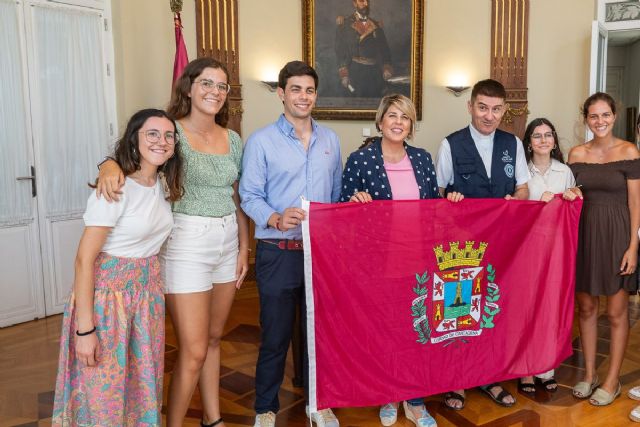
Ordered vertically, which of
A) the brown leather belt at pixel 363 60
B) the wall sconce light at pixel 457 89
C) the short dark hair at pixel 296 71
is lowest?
the short dark hair at pixel 296 71

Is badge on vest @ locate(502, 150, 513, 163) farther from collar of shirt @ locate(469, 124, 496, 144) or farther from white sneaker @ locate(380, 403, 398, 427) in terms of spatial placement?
white sneaker @ locate(380, 403, 398, 427)

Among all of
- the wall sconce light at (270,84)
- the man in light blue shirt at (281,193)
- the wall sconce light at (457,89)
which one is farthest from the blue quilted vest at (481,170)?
the wall sconce light at (270,84)

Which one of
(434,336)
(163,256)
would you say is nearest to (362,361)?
(434,336)

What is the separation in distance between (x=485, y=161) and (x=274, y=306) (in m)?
1.37

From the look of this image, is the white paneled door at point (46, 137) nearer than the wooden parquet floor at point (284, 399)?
No

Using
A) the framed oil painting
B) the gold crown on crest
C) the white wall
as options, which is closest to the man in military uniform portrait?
the framed oil painting

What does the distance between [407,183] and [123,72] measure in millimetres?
3684

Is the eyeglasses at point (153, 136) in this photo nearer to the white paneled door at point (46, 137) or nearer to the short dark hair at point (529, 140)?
the short dark hair at point (529, 140)

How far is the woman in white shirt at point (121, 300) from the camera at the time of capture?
1.93 meters

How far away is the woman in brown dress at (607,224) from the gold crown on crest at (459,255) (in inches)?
24.8

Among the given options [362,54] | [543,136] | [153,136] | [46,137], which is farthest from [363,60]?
[153,136]

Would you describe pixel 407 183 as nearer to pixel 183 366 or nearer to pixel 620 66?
pixel 183 366

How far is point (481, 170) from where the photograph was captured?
304 centimetres

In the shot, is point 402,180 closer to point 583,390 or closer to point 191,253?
point 191,253
